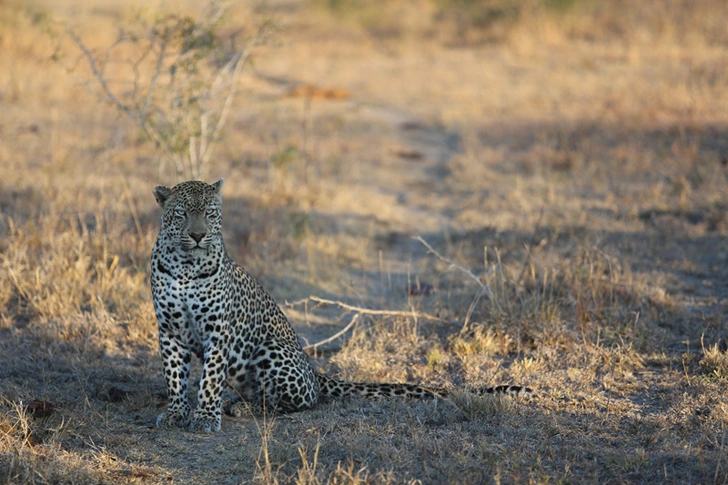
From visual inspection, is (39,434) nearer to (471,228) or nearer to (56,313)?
(56,313)

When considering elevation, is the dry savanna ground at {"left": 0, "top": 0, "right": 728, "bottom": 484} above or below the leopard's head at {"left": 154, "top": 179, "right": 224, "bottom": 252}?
below

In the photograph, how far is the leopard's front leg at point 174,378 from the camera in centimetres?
584

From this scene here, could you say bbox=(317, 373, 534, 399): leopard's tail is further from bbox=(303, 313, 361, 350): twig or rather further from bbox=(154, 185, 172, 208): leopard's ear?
bbox=(154, 185, 172, 208): leopard's ear

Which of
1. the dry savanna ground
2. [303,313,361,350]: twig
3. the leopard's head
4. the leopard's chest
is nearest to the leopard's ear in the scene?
the leopard's head

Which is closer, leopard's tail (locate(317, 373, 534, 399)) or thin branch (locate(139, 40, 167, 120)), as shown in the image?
leopard's tail (locate(317, 373, 534, 399))

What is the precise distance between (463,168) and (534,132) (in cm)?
197

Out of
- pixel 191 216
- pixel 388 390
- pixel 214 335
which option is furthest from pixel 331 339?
pixel 191 216

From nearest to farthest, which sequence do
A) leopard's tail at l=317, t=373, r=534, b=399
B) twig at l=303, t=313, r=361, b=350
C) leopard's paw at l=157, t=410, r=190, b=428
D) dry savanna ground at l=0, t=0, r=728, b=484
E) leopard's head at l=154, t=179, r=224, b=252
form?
dry savanna ground at l=0, t=0, r=728, b=484 < leopard's head at l=154, t=179, r=224, b=252 < leopard's paw at l=157, t=410, r=190, b=428 < leopard's tail at l=317, t=373, r=534, b=399 < twig at l=303, t=313, r=361, b=350

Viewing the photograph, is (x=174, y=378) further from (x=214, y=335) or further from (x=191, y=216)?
(x=191, y=216)

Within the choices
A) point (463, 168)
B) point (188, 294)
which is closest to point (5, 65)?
point (463, 168)

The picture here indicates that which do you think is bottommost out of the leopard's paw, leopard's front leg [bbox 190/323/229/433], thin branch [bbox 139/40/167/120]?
the leopard's paw

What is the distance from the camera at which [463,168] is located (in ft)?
44.5

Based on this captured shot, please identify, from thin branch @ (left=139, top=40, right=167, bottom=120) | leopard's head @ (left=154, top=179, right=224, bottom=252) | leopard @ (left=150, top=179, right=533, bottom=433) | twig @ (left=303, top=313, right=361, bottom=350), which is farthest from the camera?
thin branch @ (left=139, top=40, right=167, bottom=120)

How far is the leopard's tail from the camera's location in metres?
6.17
